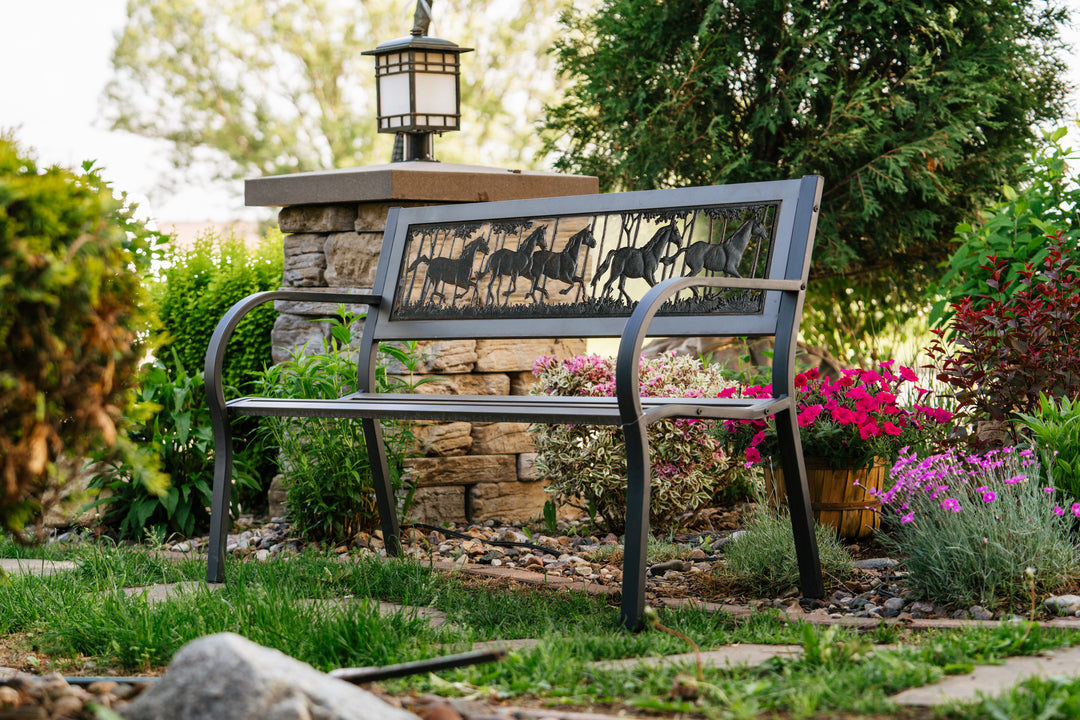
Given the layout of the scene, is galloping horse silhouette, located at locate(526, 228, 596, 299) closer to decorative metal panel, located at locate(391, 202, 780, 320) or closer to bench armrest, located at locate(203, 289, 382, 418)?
decorative metal panel, located at locate(391, 202, 780, 320)

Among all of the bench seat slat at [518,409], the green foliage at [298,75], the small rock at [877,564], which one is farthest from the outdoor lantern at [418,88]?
the green foliage at [298,75]

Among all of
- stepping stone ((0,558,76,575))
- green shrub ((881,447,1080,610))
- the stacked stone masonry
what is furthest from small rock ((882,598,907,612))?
stepping stone ((0,558,76,575))

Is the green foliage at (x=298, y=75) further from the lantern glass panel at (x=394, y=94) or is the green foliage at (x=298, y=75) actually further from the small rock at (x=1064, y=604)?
the small rock at (x=1064, y=604)

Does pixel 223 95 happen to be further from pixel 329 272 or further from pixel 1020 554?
pixel 1020 554

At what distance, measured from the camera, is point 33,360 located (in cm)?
158

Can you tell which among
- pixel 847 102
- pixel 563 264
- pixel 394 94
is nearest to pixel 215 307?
pixel 394 94

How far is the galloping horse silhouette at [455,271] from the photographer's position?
352 cm

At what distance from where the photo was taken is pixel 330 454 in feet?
12.5

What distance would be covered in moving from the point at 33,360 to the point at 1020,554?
222cm

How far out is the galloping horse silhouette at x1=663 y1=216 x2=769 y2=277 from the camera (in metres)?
2.90

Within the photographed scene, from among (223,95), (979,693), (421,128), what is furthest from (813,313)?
(223,95)

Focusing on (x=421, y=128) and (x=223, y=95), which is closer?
(x=421, y=128)

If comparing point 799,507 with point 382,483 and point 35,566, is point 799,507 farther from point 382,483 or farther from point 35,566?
point 35,566

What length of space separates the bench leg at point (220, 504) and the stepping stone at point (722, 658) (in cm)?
145
